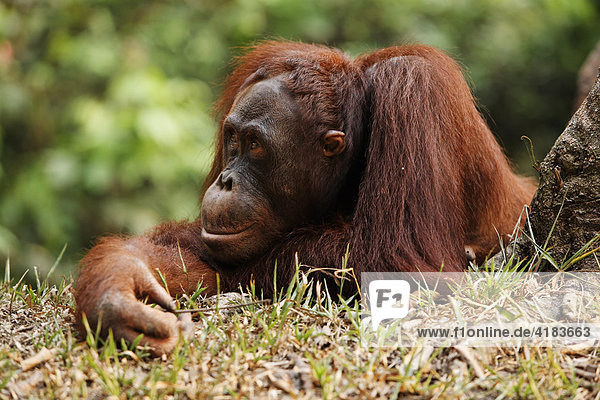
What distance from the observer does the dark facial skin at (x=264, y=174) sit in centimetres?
298

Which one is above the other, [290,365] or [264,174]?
[264,174]

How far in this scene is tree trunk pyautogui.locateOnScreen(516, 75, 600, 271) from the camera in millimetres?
2734

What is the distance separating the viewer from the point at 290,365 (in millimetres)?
2172

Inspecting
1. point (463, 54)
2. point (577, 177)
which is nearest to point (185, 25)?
point (463, 54)

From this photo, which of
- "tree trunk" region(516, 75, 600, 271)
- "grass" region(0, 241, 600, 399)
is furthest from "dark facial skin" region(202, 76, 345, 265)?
"tree trunk" region(516, 75, 600, 271)

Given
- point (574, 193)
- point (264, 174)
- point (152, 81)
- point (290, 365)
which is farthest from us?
point (152, 81)

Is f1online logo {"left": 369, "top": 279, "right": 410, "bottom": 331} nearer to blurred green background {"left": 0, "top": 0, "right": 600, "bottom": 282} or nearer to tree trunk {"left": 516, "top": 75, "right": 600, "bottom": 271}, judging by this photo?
tree trunk {"left": 516, "top": 75, "right": 600, "bottom": 271}

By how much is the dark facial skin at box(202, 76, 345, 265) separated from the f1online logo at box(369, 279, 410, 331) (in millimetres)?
603

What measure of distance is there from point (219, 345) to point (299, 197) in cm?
100

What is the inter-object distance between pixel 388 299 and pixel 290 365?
0.59 m

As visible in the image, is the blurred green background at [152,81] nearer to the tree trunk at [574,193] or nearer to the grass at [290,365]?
the tree trunk at [574,193]

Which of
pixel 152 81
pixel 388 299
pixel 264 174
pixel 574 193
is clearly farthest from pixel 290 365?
pixel 152 81

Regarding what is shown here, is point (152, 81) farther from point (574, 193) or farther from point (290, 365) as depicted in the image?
point (290, 365)

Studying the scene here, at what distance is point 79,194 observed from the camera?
7203mm
